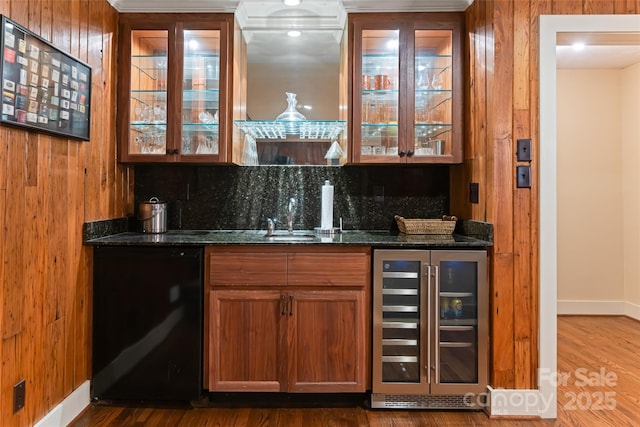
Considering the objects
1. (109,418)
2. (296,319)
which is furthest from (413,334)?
(109,418)

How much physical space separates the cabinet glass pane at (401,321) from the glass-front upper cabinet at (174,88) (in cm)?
134

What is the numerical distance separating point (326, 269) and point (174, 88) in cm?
156

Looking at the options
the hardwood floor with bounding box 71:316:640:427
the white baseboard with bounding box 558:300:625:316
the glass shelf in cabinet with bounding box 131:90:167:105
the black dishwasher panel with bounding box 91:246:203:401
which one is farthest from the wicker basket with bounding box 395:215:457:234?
the white baseboard with bounding box 558:300:625:316

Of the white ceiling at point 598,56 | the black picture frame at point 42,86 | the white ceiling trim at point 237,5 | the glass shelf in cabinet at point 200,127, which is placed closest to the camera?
the black picture frame at point 42,86

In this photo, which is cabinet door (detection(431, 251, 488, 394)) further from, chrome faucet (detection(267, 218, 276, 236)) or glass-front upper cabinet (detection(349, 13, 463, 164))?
chrome faucet (detection(267, 218, 276, 236))

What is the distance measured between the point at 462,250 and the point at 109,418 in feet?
7.12

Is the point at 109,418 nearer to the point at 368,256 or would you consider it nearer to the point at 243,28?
the point at 368,256

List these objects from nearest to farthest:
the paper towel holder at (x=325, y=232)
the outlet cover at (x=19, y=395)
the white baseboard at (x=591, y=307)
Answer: the outlet cover at (x=19, y=395), the paper towel holder at (x=325, y=232), the white baseboard at (x=591, y=307)

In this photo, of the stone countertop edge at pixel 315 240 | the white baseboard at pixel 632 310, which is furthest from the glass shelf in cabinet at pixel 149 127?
the white baseboard at pixel 632 310

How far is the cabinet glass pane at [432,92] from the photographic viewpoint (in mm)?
2754

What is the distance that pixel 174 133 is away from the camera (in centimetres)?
274

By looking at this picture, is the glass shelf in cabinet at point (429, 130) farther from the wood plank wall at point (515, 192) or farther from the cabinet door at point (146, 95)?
the cabinet door at point (146, 95)

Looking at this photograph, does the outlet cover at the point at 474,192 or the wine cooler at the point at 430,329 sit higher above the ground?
the outlet cover at the point at 474,192

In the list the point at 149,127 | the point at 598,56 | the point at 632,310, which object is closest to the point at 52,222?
the point at 149,127
